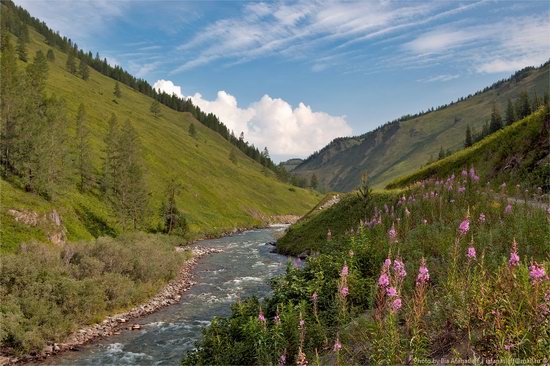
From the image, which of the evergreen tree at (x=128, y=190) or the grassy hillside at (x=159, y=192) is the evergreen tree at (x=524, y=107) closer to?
the grassy hillside at (x=159, y=192)

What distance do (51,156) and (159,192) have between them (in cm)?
3584

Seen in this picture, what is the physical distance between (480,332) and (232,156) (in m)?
157

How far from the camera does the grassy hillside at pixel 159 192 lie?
43.3m

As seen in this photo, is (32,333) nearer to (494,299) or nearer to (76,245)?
(76,245)

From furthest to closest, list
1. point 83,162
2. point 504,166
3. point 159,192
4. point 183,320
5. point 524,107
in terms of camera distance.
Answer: point 524,107 → point 159,192 → point 83,162 → point 504,166 → point 183,320

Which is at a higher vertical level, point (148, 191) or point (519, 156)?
point (519, 156)

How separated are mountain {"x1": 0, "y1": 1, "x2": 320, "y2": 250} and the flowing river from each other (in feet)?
63.1

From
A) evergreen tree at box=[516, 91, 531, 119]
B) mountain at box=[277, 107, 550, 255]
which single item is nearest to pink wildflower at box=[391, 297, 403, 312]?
mountain at box=[277, 107, 550, 255]

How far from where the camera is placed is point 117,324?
22.6 metres

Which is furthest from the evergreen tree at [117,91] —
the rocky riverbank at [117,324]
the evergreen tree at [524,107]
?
the evergreen tree at [524,107]

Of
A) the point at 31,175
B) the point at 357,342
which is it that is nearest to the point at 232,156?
the point at 31,175

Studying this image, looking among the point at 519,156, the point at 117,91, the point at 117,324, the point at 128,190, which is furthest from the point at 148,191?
the point at 117,91

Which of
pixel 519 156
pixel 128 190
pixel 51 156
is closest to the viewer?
pixel 519 156

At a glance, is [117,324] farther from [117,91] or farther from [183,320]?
[117,91]
